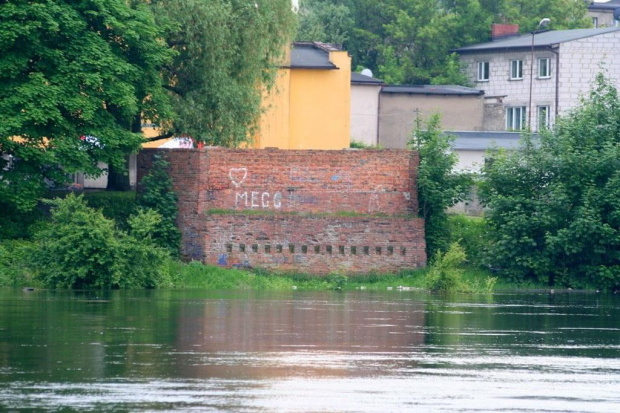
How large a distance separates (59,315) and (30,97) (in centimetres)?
1250

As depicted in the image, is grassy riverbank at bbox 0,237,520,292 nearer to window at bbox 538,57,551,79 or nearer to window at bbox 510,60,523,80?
window at bbox 538,57,551,79

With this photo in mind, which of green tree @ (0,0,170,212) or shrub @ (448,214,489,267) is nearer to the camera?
green tree @ (0,0,170,212)

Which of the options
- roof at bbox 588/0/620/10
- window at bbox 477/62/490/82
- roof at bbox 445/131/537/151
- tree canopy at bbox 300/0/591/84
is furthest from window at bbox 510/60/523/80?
roof at bbox 588/0/620/10

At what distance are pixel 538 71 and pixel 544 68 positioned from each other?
0.46m

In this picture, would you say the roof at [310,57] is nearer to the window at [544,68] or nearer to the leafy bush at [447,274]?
the window at [544,68]

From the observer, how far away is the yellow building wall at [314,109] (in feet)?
191

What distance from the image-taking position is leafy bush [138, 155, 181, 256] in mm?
37531

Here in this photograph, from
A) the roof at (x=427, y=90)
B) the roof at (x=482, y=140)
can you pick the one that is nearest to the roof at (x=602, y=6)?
the roof at (x=427, y=90)

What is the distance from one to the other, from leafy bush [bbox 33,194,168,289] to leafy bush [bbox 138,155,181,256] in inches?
117

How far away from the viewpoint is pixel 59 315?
79.6ft

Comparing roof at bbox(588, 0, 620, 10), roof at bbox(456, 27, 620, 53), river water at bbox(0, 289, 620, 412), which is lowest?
river water at bbox(0, 289, 620, 412)

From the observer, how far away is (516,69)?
78.2 meters

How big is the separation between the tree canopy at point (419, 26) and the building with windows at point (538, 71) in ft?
8.60

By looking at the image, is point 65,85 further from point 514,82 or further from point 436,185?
point 514,82
